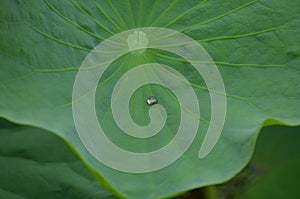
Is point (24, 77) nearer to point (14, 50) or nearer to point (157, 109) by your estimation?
point (14, 50)

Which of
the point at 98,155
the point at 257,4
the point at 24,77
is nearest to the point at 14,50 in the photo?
the point at 24,77

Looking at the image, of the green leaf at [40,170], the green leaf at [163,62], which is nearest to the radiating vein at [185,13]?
the green leaf at [163,62]

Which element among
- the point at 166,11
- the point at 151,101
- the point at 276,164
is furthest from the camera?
the point at 276,164

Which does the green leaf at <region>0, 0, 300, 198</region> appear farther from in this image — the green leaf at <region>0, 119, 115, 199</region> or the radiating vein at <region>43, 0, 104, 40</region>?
the green leaf at <region>0, 119, 115, 199</region>

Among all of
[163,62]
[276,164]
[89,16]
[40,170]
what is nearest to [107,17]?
[89,16]

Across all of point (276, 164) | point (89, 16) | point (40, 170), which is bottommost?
point (276, 164)

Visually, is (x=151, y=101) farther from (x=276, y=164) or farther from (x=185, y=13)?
(x=276, y=164)

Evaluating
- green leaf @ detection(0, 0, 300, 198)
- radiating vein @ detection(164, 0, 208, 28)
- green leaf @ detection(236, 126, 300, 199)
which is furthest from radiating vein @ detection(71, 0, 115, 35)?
green leaf @ detection(236, 126, 300, 199)
